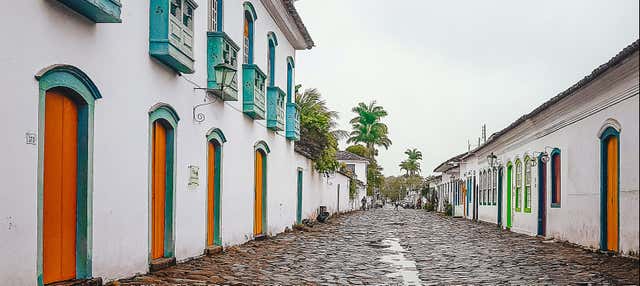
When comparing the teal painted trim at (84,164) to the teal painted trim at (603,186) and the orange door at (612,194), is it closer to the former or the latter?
the orange door at (612,194)

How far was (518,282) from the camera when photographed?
9.78 m

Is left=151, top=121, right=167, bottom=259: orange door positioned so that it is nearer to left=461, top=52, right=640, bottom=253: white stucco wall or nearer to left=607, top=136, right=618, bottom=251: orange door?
left=461, top=52, right=640, bottom=253: white stucco wall

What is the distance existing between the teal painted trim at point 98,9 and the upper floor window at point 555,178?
1270 centimetres

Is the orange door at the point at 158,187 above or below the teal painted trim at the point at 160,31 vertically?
below

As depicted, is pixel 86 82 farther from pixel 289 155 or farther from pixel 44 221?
pixel 289 155

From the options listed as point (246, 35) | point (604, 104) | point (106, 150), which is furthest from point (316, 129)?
point (106, 150)

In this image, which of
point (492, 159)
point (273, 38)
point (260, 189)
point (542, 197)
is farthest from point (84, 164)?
point (492, 159)

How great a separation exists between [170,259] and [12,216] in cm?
452

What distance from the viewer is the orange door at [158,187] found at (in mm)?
10250

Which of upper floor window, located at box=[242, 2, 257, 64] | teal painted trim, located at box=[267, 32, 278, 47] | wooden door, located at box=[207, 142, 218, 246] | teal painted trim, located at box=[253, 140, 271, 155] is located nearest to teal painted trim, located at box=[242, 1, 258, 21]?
upper floor window, located at box=[242, 2, 257, 64]

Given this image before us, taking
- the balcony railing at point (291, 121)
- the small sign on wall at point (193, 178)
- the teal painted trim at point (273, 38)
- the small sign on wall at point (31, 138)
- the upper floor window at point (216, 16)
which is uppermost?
the teal painted trim at point (273, 38)

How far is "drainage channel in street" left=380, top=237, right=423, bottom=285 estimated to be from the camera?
33.1 ft

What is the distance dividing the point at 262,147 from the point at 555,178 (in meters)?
7.44

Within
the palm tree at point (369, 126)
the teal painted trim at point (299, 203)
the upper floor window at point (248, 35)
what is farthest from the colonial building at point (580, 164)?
the palm tree at point (369, 126)
